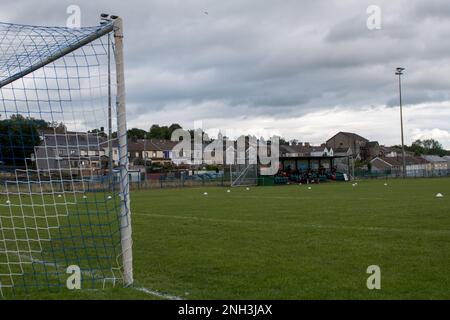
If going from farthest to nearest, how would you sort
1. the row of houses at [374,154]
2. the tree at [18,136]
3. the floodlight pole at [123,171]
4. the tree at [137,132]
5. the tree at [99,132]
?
1. the tree at [137,132]
2. the row of houses at [374,154]
3. the tree at [99,132]
4. the tree at [18,136]
5. the floodlight pole at [123,171]

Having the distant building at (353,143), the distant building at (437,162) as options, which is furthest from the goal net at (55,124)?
the distant building at (437,162)

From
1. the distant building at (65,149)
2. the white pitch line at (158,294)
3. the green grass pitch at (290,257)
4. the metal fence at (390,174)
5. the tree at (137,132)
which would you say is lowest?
the metal fence at (390,174)

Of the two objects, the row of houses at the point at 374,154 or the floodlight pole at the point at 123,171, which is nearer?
the floodlight pole at the point at 123,171

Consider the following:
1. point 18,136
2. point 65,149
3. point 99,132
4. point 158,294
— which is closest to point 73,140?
point 65,149

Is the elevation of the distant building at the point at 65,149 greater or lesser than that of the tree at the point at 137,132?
lesser

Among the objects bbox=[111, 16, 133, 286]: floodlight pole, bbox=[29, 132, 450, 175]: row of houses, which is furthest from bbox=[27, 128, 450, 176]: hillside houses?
bbox=[111, 16, 133, 286]: floodlight pole

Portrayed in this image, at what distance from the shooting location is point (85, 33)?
805 cm

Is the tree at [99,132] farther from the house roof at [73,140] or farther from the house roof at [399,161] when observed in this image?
the house roof at [399,161]

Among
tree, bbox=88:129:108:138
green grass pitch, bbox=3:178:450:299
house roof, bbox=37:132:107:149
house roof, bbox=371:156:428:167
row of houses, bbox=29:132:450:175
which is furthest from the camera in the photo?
house roof, bbox=371:156:428:167

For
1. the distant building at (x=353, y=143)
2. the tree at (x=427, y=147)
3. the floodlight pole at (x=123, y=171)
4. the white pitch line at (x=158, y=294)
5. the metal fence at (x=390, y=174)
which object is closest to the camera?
the white pitch line at (x=158, y=294)

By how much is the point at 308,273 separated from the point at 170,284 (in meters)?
2.08

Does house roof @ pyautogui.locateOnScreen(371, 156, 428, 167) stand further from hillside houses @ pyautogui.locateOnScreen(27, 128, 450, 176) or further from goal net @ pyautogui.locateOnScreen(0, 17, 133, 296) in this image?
goal net @ pyautogui.locateOnScreen(0, 17, 133, 296)
